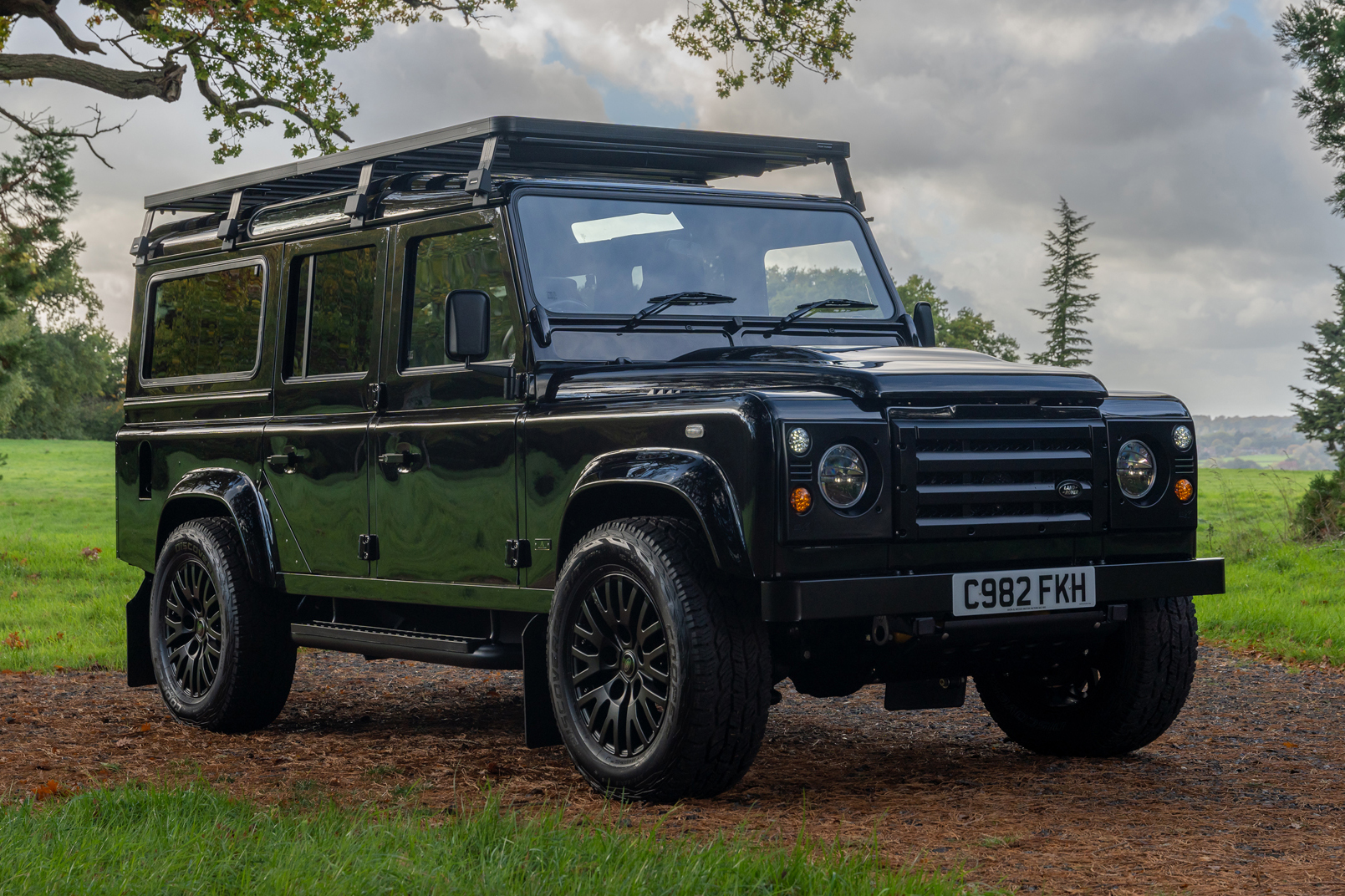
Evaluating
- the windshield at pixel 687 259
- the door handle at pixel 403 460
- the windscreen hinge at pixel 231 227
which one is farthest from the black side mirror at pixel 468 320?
the windscreen hinge at pixel 231 227

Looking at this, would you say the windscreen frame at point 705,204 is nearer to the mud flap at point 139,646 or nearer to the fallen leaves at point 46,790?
the fallen leaves at point 46,790

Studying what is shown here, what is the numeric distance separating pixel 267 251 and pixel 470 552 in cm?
240

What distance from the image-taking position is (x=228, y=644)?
738 cm

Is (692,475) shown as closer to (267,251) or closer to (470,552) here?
(470,552)

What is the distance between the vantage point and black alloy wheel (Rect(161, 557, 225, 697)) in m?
7.61

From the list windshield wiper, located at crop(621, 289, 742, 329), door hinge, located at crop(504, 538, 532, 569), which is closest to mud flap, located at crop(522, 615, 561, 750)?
door hinge, located at crop(504, 538, 532, 569)

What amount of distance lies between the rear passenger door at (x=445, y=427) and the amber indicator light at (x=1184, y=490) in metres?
2.53

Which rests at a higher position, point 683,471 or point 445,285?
point 445,285

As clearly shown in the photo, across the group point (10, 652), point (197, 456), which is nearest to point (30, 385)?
point (10, 652)

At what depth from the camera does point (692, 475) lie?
505 centimetres

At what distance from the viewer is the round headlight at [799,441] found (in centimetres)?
485

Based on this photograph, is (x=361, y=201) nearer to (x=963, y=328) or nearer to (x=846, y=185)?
(x=846, y=185)

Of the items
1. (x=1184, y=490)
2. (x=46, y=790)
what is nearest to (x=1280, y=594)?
(x=1184, y=490)

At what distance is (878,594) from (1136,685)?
170 cm
